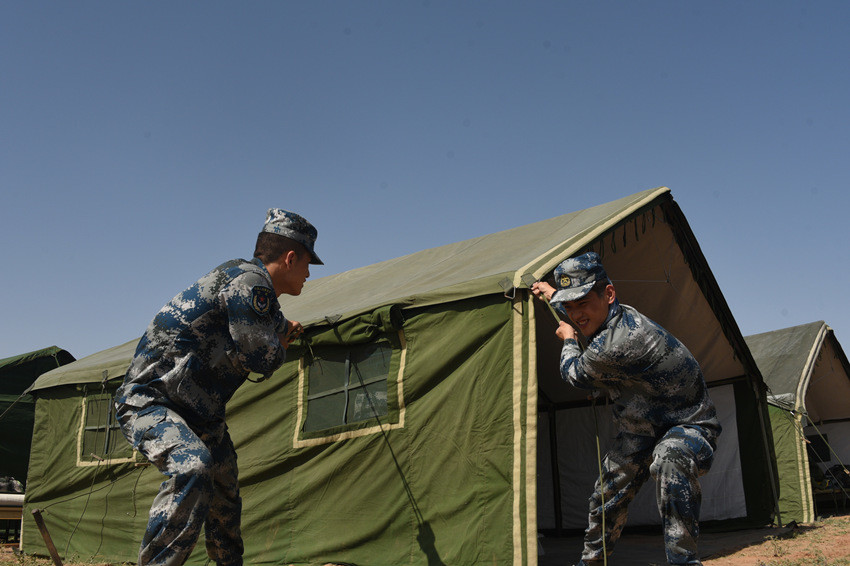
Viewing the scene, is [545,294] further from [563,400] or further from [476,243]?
[563,400]

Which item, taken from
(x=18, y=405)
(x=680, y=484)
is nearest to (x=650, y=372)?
(x=680, y=484)

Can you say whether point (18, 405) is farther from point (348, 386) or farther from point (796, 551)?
point (796, 551)

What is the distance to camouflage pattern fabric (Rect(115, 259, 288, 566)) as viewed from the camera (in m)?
2.55

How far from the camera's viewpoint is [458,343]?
180 inches

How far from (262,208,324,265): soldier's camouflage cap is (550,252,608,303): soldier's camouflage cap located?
3.98ft

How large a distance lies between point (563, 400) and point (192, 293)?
19.3ft

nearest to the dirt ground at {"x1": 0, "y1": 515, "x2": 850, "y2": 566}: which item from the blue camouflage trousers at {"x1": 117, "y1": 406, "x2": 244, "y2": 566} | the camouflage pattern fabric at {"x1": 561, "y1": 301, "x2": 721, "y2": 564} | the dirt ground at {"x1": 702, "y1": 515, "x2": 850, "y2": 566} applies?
the dirt ground at {"x1": 702, "y1": 515, "x2": 850, "y2": 566}

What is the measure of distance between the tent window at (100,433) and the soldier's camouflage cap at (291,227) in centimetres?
446

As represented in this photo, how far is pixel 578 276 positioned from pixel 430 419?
1.75m

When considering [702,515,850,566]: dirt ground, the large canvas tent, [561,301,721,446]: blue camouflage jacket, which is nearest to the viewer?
[561,301,721,446]: blue camouflage jacket

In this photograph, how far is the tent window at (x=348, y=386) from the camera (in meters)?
4.97

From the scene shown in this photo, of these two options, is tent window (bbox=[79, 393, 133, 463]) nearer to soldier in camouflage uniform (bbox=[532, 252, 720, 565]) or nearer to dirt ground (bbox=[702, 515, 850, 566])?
soldier in camouflage uniform (bbox=[532, 252, 720, 565])

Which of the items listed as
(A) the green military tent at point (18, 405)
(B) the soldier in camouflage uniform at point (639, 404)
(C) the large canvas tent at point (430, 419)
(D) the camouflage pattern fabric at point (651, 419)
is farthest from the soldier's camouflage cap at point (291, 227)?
(A) the green military tent at point (18, 405)

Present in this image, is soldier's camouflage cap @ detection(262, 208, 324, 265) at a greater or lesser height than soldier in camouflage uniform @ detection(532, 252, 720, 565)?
greater
